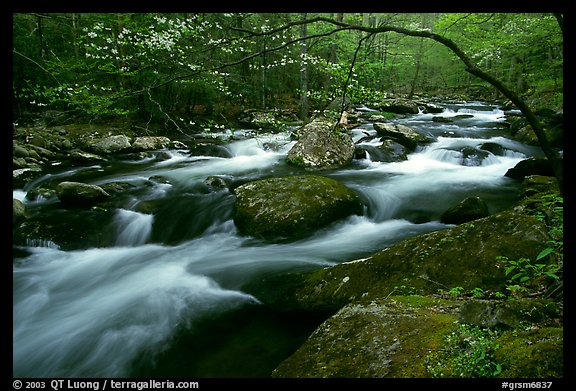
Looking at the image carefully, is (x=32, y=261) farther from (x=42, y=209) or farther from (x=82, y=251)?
(x=42, y=209)

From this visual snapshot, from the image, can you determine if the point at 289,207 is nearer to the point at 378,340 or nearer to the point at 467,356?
the point at 378,340

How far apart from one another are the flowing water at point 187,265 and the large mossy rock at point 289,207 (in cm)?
24

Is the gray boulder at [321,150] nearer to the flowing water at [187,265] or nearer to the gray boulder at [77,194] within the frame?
the flowing water at [187,265]

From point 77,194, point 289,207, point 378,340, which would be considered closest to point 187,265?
point 289,207

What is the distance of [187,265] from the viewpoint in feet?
19.9

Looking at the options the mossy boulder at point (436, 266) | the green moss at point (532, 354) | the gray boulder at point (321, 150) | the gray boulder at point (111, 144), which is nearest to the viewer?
the green moss at point (532, 354)

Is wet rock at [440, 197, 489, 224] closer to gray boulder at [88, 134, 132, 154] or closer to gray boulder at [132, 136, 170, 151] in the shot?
gray boulder at [132, 136, 170, 151]

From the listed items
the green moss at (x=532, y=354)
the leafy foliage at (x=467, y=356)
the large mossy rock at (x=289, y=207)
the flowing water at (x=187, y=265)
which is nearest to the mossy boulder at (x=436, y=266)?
the flowing water at (x=187, y=265)

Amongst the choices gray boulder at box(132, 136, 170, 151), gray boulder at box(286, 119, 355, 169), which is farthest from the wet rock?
gray boulder at box(132, 136, 170, 151)

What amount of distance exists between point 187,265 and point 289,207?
213cm

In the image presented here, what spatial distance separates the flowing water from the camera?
13.4 feet

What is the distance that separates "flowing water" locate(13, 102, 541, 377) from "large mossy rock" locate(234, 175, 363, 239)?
24 cm

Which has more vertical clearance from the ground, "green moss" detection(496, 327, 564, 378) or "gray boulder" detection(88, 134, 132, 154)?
"gray boulder" detection(88, 134, 132, 154)

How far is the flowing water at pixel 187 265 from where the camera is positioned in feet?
13.4
